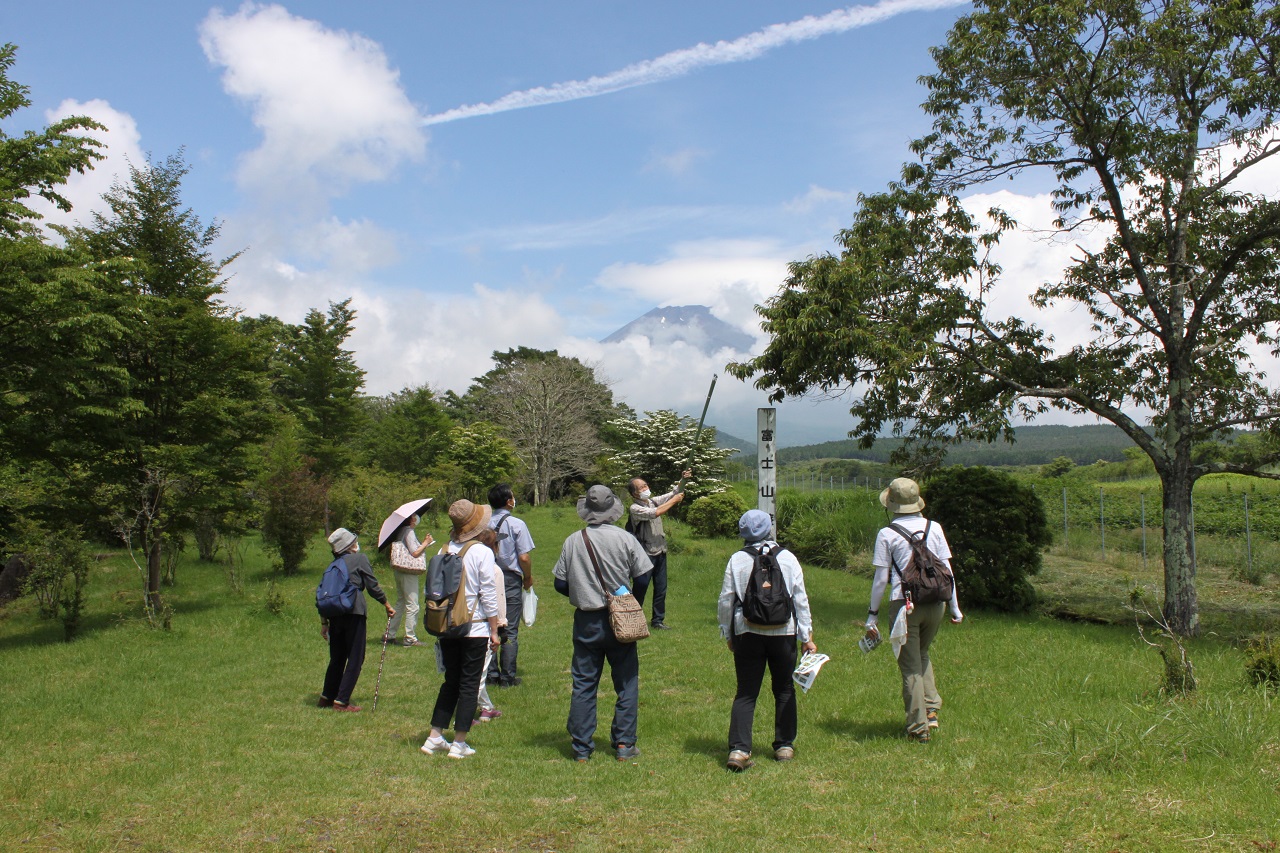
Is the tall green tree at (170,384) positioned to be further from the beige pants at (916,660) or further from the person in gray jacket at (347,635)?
the beige pants at (916,660)

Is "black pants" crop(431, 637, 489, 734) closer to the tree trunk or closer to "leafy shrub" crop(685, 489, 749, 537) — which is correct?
the tree trunk


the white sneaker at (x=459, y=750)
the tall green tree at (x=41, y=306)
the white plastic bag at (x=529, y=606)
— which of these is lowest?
the white sneaker at (x=459, y=750)

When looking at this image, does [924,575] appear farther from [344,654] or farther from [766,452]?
[344,654]

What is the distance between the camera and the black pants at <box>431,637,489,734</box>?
5.89 m

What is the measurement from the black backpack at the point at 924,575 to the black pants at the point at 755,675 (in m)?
0.95

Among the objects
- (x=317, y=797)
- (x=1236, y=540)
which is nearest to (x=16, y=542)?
(x=317, y=797)

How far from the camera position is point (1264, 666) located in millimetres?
6715

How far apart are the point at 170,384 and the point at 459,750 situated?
1270 centimetres

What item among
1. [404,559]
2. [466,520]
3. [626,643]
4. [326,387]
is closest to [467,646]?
[466,520]

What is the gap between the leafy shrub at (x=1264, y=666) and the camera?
21.7 ft

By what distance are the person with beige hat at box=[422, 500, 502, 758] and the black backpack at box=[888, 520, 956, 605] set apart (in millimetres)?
2844

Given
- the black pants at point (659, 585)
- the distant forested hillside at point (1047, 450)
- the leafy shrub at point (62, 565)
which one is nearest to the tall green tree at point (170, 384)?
the leafy shrub at point (62, 565)

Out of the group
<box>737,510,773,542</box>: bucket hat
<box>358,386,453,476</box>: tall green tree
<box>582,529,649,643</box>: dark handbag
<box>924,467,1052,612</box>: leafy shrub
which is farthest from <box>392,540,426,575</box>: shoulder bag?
<box>358,386,453,476</box>: tall green tree

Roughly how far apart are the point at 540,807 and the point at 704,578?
11.3 m
